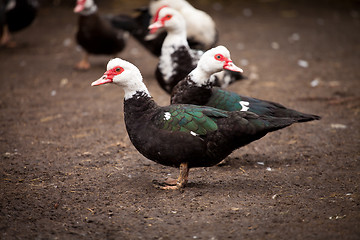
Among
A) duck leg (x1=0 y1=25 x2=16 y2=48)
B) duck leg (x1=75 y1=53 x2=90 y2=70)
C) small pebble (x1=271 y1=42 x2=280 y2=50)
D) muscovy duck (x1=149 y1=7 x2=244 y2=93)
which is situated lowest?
duck leg (x1=0 y1=25 x2=16 y2=48)

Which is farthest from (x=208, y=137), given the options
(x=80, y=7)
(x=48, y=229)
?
(x=80, y=7)

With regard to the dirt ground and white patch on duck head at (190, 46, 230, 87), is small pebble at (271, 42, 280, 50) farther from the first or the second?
white patch on duck head at (190, 46, 230, 87)

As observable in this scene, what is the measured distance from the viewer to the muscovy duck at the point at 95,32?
6.87 m

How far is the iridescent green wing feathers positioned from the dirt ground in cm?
51

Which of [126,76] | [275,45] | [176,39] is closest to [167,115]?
[126,76]

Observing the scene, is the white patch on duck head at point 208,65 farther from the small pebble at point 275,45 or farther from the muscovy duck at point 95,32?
the small pebble at point 275,45

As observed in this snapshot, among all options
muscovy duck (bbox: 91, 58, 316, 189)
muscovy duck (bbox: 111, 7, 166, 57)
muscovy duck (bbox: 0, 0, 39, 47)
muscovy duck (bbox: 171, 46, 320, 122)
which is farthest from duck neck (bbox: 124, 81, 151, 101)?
muscovy duck (bbox: 0, 0, 39, 47)

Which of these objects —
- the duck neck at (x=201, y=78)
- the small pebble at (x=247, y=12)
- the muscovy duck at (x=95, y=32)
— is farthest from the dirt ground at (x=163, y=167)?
the small pebble at (x=247, y=12)

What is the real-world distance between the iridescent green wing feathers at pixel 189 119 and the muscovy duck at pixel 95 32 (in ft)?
12.4

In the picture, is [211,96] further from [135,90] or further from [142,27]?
[142,27]

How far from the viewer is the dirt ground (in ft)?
10.1

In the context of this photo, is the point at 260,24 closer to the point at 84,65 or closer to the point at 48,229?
the point at 84,65

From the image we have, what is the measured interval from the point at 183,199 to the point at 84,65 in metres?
4.41

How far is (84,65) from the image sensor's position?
7258 mm
